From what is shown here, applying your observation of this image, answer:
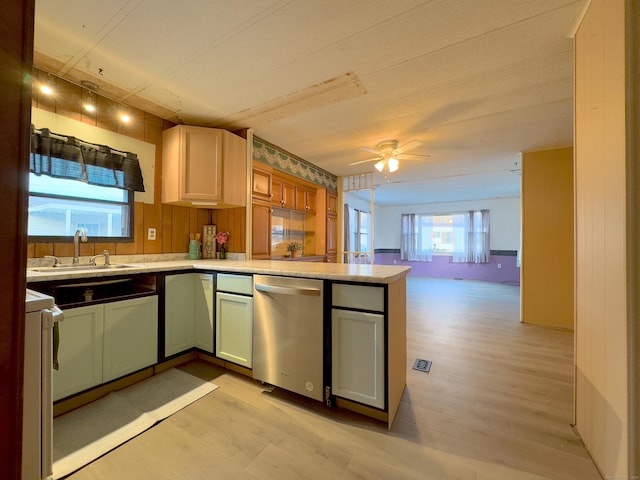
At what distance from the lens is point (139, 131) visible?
2.50 metres

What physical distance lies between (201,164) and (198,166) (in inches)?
1.4

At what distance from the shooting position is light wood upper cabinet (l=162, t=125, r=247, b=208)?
8.32 ft

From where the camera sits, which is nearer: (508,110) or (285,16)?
(285,16)

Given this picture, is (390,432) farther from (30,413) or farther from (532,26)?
(532,26)

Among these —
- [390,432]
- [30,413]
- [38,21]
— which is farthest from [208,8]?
[390,432]

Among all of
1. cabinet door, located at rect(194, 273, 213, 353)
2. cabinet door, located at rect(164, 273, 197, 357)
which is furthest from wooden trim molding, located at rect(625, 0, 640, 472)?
cabinet door, located at rect(164, 273, 197, 357)

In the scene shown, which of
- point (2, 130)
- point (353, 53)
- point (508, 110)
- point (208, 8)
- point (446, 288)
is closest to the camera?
point (2, 130)

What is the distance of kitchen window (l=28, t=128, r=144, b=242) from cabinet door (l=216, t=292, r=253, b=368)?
1175 mm

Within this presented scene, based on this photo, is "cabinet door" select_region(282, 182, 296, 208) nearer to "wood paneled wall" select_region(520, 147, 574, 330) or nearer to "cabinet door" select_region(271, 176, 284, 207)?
"cabinet door" select_region(271, 176, 284, 207)

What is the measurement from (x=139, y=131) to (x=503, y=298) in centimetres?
640

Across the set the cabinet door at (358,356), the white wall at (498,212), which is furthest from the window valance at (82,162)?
the white wall at (498,212)

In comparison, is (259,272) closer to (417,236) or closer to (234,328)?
(234,328)

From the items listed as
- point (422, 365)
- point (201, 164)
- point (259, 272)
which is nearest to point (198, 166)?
point (201, 164)

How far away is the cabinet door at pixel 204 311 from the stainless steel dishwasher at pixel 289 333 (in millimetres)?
520
